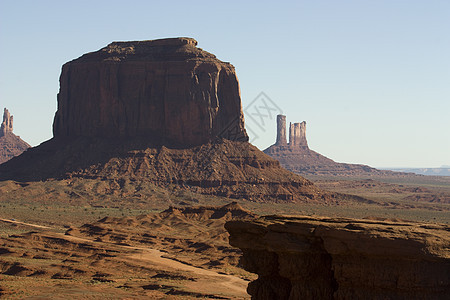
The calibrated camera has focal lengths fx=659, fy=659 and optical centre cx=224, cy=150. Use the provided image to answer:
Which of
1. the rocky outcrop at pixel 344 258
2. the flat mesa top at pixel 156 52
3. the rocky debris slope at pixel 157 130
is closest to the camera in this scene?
the rocky outcrop at pixel 344 258

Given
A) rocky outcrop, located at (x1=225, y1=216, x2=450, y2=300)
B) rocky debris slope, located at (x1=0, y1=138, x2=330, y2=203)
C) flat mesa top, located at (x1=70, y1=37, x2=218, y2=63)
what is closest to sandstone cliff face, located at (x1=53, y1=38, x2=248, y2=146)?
flat mesa top, located at (x1=70, y1=37, x2=218, y2=63)

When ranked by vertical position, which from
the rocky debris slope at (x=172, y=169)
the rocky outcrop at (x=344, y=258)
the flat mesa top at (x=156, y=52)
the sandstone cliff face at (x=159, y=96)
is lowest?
the rocky outcrop at (x=344, y=258)

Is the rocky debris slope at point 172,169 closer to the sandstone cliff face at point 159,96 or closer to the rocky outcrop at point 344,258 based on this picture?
the sandstone cliff face at point 159,96

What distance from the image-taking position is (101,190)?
112562 millimetres

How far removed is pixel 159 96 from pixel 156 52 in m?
8.69

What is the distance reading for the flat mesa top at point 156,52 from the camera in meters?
125

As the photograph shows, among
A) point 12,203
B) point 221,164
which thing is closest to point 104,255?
point 12,203

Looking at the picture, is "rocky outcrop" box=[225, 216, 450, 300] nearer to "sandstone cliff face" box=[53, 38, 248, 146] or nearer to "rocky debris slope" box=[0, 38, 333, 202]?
"rocky debris slope" box=[0, 38, 333, 202]

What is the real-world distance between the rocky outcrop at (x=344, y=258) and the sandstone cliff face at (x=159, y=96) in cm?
10233

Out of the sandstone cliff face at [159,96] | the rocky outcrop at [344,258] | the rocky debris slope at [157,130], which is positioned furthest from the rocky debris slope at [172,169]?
the rocky outcrop at [344,258]

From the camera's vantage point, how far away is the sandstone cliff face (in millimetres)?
122812

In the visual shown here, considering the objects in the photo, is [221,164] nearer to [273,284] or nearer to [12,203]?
[12,203]

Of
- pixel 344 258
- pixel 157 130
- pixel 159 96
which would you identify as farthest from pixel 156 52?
pixel 344 258

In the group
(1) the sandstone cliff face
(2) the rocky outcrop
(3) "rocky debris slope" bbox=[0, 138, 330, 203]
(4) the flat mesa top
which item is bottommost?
(2) the rocky outcrop
